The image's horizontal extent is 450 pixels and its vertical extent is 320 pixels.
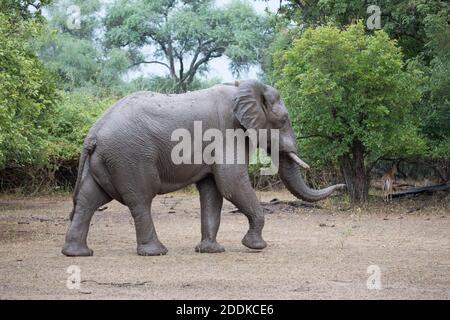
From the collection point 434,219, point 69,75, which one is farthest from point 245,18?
point 434,219

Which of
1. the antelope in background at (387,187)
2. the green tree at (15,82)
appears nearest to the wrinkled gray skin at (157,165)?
the green tree at (15,82)

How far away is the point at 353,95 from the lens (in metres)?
23.1

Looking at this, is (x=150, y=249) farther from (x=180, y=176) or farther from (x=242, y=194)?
(x=242, y=194)

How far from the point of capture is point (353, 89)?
23188 mm

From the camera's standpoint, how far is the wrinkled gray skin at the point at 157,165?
13.3 metres

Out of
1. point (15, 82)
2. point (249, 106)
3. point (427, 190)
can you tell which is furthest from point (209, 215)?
point (427, 190)

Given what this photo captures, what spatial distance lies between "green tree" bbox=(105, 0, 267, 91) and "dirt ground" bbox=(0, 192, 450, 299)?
38410 mm

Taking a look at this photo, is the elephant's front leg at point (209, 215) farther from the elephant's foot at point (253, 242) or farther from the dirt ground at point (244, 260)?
the elephant's foot at point (253, 242)

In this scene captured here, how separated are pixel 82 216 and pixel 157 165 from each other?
1368 mm

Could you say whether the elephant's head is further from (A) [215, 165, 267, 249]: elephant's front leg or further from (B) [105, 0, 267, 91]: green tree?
(B) [105, 0, 267, 91]: green tree

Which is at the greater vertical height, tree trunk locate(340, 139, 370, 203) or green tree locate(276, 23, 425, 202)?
green tree locate(276, 23, 425, 202)

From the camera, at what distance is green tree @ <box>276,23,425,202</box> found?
23.0 metres

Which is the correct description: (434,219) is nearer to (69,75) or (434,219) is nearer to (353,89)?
(353,89)

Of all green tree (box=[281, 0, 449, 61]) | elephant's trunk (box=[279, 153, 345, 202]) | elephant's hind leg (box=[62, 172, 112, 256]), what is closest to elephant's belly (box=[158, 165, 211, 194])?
elephant's hind leg (box=[62, 172, 112, 256])
